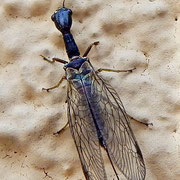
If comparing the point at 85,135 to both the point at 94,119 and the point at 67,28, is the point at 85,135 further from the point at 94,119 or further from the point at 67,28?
the point at 67,28

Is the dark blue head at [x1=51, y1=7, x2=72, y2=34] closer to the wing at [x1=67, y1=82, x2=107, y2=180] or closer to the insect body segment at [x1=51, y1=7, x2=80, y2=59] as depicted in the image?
the insect body segment at [x1=51, y1=7, x2=80, y2=59]

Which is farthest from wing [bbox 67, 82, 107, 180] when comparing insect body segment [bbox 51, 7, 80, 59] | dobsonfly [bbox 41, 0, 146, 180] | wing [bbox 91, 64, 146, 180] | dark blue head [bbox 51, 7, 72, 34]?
dark blue head [bbox 51, 7, 72, 34]

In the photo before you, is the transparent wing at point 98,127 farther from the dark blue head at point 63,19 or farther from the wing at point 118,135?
the dark blue head at point 63,19

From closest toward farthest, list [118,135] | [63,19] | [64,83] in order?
[118,135], [63,19], [64,83]

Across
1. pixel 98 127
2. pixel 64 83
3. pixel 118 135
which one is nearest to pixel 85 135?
pixel 98 127

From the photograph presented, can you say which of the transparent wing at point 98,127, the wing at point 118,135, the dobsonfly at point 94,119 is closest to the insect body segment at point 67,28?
the dobsonfly at point 94,119

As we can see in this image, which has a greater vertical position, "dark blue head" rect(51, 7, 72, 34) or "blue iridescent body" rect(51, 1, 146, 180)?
"dark blue head" rect(51, 7, 72, 34)
